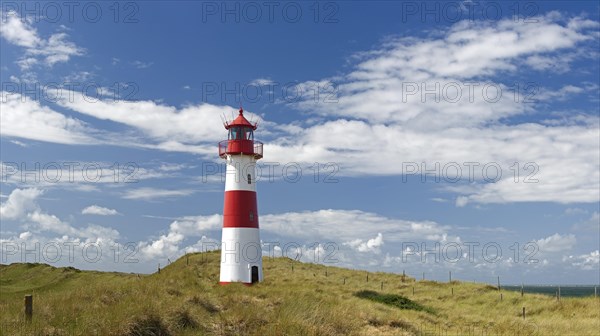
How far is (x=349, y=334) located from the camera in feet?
52.4

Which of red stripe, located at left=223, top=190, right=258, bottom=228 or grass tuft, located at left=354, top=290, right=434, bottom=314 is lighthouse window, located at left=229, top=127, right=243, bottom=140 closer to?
red stripe, located at left=223, top=190, right=258, bottom=228

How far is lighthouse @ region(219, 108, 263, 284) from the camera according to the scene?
31.7 metres

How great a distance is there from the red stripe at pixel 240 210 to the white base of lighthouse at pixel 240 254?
37cm

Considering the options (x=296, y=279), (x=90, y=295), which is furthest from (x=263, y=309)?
(x=296, y=279)

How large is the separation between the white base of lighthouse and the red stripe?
37 centimetres

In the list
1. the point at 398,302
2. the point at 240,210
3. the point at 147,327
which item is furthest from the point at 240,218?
the point at 147,327

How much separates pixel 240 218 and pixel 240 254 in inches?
87.0

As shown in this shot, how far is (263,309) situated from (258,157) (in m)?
17.9

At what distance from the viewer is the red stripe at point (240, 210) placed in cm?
3169

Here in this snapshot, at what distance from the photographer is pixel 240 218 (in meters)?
31.7

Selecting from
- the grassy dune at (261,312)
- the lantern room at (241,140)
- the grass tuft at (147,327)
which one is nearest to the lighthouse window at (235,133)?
the lantern room at (241,140)

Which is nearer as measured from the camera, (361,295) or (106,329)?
(106,329)

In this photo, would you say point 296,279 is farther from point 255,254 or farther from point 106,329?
point 106,329

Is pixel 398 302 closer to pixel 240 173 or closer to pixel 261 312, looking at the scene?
pixel 240 173
